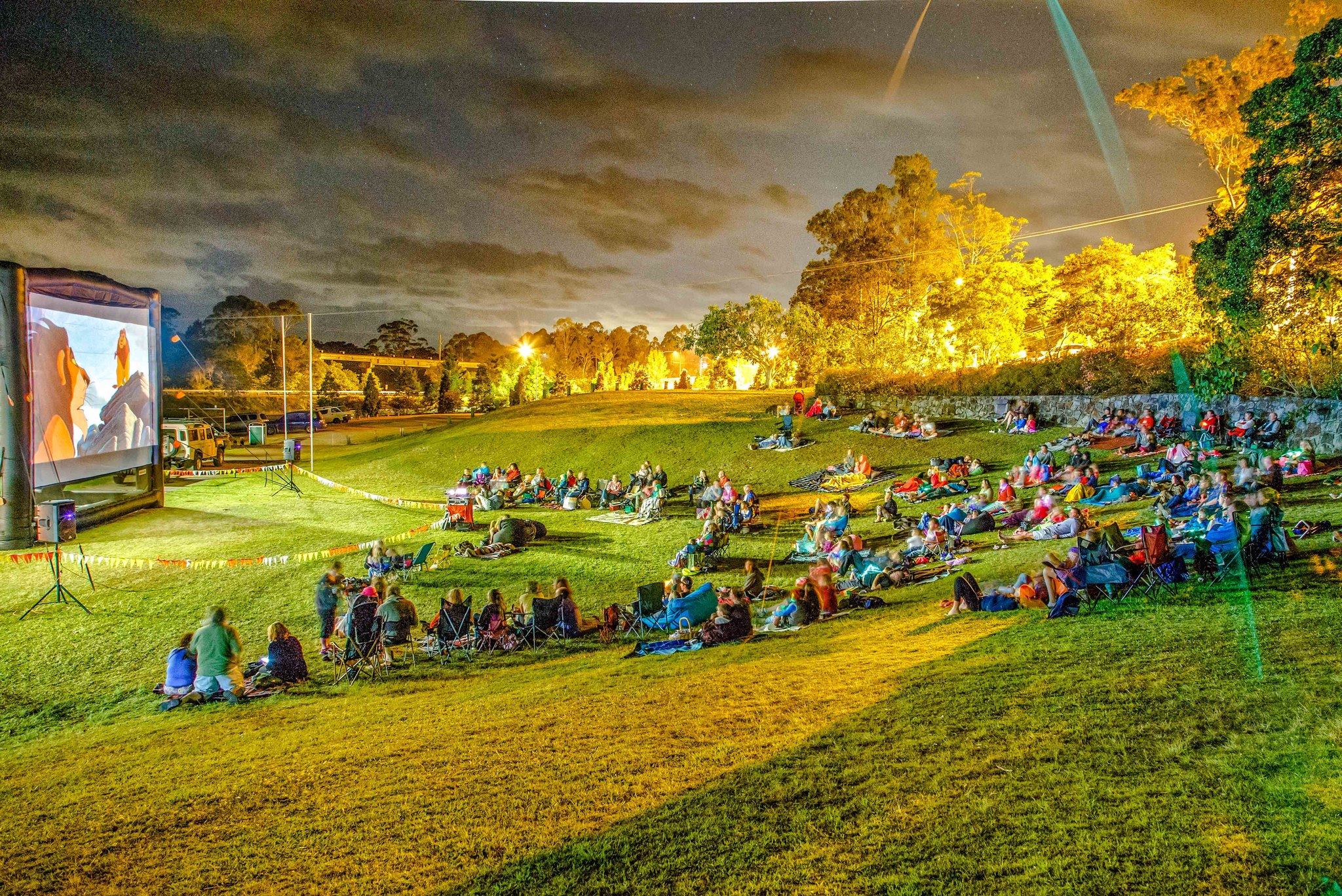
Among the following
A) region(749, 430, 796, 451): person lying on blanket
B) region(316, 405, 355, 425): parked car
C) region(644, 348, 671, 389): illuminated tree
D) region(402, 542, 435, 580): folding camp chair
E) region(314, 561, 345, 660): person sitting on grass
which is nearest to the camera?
region(314, 561, 345, 660): person sitting on grass

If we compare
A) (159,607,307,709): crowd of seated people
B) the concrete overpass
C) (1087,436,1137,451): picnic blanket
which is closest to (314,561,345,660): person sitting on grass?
(159,607,307,709): crowd of seated people

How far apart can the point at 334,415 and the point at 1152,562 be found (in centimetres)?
5465

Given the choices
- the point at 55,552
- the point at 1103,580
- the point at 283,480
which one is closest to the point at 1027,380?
the point at 1103,580

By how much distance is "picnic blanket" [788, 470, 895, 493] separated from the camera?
19281 mm

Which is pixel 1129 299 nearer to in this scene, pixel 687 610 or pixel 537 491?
pixel 537 491

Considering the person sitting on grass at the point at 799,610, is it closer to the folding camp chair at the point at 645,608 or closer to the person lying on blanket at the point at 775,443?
the folding camp chair at the point at 645,608

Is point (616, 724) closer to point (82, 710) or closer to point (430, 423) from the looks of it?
point (82, 710)

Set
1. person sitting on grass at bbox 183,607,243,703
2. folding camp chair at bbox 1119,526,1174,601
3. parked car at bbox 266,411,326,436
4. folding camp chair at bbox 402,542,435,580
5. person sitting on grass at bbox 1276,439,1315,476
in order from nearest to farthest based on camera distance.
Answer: person sitting on grass at bbox 183,607,243,703 < folding camp chair at bbox 1119,526,1174,601 < person sitting on grass at bbox 1276,439,1315,476 < folding camp chair at bbox 402,542,435,580 < parked car at bbox 266,411,326,436

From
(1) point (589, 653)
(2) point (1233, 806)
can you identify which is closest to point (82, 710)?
(1) point (589, 653)

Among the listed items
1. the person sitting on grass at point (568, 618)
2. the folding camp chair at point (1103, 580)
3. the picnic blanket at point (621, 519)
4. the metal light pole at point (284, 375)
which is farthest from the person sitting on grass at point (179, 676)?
the metal light pole at point (284, 375)

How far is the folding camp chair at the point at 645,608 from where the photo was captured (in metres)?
9.56

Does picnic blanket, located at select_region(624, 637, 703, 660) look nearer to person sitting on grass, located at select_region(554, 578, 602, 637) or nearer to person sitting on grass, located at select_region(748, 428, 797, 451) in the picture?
person sitting on grass, located at select_region(554, 578, 602, 637)

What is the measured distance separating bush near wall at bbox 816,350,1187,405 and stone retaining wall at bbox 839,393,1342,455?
10.4 inches

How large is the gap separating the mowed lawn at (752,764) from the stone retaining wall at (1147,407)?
584 centimetres
